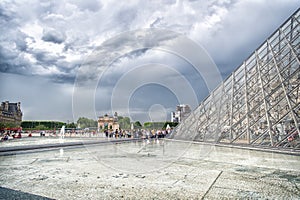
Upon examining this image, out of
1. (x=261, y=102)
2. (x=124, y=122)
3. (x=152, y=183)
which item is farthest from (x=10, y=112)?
(x=152, y=183)

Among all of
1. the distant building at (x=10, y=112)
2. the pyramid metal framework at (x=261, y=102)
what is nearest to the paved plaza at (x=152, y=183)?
the pyramid metal framework at (x=261, y=102)

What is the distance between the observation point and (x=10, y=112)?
102m

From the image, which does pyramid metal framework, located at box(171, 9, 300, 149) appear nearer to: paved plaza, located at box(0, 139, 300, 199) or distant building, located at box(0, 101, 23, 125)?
paved plaza, located at box(0, 139, 300, 199)

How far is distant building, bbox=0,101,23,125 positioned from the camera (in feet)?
303

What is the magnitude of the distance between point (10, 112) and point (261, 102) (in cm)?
10828

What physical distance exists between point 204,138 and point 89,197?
18.4 m

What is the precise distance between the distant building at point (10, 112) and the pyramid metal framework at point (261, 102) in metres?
88.3

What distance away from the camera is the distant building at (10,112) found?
3639 inches

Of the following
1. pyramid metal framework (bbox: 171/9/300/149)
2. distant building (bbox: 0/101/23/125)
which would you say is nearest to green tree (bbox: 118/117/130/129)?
pyramid metal framework (bbox: 171/9/300/149)

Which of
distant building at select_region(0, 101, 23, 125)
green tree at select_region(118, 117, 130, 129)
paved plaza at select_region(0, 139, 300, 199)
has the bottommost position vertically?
paved plaza at select_region(0, 139, 300, 199)

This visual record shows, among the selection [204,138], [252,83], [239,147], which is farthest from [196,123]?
[239,147]

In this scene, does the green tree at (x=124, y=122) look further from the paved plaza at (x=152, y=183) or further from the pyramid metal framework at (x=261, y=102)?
the paved plaza at (x=152, y=183)

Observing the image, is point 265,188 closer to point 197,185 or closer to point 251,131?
point 197,185

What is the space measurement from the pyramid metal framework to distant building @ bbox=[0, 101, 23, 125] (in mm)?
88340
